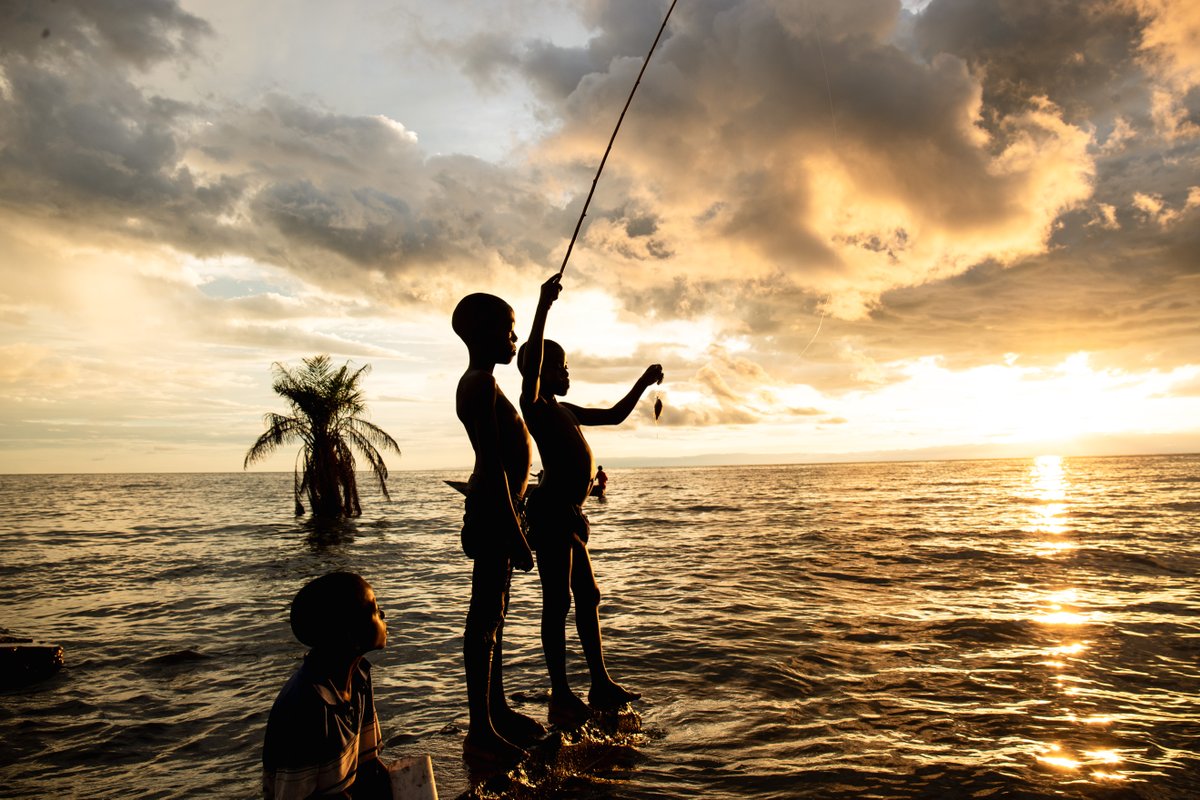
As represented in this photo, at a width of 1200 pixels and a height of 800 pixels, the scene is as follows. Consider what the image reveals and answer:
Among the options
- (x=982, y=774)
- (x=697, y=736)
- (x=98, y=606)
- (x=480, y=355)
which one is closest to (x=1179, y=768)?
(x=982, y=774)

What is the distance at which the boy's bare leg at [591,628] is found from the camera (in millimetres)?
4262

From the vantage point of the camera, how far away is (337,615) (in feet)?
6.78

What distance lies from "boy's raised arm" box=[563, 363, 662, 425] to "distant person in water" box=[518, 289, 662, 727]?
13.5 inches

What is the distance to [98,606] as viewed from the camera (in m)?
9.66

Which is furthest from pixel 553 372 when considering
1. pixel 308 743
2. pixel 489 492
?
pixel 308 743

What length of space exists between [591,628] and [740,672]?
1729mm

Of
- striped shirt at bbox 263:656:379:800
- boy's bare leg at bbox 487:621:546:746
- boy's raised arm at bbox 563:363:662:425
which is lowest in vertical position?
boy's bare leg at bbox 487:621:546:746

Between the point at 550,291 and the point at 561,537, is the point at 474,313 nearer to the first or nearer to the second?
the point at 550,291

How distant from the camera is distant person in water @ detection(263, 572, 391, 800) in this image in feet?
6.27

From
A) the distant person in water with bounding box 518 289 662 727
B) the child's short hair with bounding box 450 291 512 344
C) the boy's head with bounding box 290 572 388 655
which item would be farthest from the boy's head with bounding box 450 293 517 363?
the boy's head with bounding box 290 572 388 655

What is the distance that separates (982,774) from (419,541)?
17.1 meters

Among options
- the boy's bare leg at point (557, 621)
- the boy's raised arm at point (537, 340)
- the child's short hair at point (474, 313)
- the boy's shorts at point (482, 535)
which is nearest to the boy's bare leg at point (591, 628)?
the boy's bare leg at point (557, 621)

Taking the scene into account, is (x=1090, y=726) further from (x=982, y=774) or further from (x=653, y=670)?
(x=653, y=670)

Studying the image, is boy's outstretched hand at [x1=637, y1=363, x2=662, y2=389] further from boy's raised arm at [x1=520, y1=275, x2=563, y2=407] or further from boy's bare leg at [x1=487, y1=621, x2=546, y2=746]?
boy's bare leg at [x1=487, y1=621, x2=546, y2=746]
